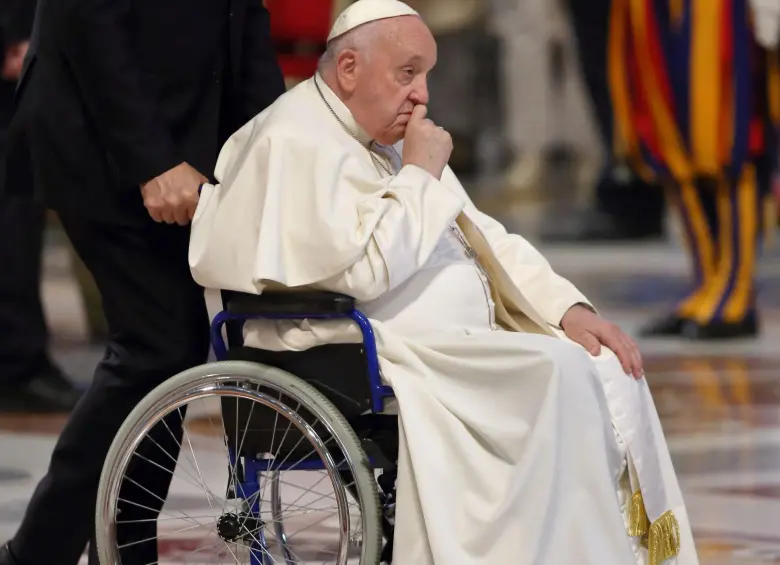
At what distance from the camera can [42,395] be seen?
5.57 m

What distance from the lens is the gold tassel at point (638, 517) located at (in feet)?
9.64

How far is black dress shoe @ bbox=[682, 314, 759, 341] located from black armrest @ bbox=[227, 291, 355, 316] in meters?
4.20

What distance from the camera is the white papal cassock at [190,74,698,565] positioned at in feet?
8.86

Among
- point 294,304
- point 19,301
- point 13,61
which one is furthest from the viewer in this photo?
point 19,301

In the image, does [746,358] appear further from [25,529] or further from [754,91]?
[25,529]

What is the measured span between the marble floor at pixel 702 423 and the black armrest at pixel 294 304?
2.93ft

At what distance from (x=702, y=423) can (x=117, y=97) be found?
2.68 m

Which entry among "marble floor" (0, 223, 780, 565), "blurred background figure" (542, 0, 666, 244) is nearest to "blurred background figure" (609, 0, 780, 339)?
"marble floor" (0, 223, 780, 565)

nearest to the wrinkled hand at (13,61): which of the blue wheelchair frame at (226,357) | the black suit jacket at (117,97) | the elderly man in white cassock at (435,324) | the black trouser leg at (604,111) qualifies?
the black suit jacket at (117,97)

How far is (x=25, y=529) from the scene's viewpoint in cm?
318

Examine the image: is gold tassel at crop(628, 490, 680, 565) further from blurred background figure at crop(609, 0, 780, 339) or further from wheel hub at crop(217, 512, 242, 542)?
blurred background figure at crop(609, 0, 780, 339)

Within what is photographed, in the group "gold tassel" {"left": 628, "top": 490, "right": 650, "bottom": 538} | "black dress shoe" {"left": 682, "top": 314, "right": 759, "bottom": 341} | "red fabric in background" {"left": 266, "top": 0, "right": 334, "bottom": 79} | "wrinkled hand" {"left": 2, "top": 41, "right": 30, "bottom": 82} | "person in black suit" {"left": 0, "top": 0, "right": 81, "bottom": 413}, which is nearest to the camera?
"gold tassel" {"left": 628, "top": 490, "right": 650, "bottom": 538}

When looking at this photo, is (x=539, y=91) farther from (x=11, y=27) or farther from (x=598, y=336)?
(x=598, y=336)

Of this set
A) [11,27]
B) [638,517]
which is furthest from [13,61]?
[638,517]
